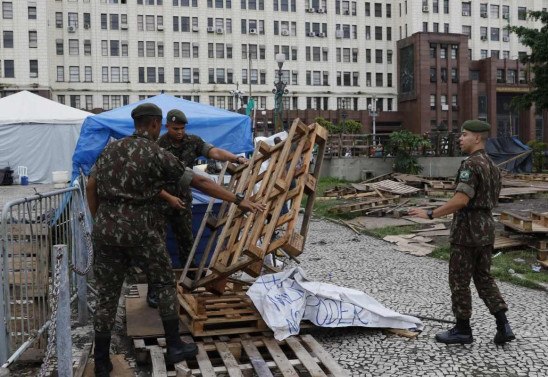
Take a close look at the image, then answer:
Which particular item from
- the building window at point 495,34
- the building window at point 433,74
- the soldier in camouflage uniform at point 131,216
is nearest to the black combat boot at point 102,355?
the soldier in camouflage uniform at point 131,216

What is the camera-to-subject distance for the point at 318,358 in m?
4.79

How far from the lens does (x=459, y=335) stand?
533 centimetres

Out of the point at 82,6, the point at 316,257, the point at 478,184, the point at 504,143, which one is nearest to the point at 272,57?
the point at 82,6

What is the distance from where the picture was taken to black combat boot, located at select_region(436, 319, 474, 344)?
5.31 metres

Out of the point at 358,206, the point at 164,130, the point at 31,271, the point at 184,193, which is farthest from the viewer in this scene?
the point at 358,206

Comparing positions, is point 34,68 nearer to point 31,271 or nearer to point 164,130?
point 164,130

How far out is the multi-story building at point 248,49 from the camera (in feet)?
215

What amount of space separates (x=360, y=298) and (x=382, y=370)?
1.07 meters

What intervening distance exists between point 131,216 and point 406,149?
23709 millimetres

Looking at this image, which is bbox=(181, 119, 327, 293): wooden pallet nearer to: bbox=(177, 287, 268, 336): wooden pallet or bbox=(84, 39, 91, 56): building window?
bbox=(177, 287, 268, 336): wooden pallet

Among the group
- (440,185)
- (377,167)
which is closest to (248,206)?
(440,185)

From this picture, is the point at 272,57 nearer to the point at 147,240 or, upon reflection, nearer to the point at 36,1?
the point at 36,1

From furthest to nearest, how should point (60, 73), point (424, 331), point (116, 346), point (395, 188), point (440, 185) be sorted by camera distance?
1. point (60, 73)
2. point (440, 185)
3. point (395, 188)
4. point (424, 331)
5. point (116, 346)

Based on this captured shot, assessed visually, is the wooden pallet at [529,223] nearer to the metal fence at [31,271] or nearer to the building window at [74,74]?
the metal fence at [31,271]
